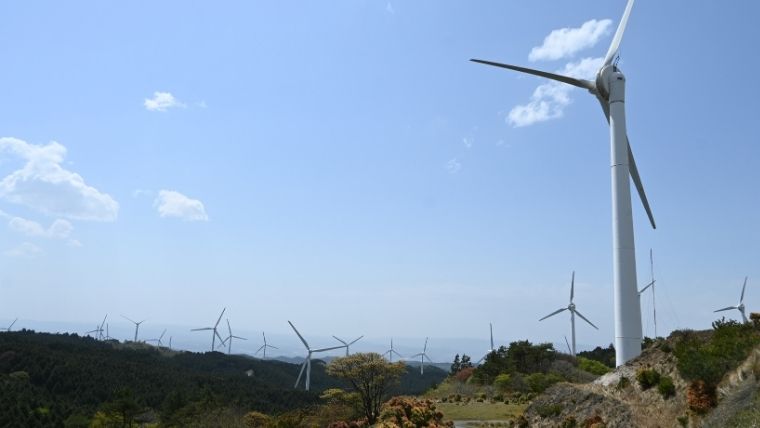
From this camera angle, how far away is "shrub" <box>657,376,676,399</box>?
902 inches

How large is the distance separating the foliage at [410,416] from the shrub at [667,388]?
13779 millimetres

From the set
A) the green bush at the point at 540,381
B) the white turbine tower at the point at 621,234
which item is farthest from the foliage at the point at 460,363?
the white turbine tower at the point at 621,234

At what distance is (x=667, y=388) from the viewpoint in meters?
23.0

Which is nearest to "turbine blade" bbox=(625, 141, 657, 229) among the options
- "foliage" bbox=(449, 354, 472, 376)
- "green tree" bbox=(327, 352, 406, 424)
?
"green tree" bbox=(327, 352, 406, 424)

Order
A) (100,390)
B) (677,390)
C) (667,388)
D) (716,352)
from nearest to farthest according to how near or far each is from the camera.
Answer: (716,352) → (677,390) → (667,388) → (100,390)

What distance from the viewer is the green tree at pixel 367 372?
144 feet

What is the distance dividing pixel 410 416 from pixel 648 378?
15648 mm

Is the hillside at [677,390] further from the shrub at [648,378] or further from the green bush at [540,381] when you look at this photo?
the green bush at [540,381]

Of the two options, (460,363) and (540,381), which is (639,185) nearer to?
(540,381)

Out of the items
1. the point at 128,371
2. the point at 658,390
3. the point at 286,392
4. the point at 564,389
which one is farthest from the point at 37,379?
the point at 658,390

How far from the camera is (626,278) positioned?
28.0 metres

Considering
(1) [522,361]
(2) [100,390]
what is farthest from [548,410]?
(2) [100,390]

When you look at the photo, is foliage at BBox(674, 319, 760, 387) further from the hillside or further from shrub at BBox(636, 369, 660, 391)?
shrub at BBox(636, 369, 660, 391)

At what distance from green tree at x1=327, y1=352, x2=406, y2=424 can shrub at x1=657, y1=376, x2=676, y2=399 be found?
23.4 metres
